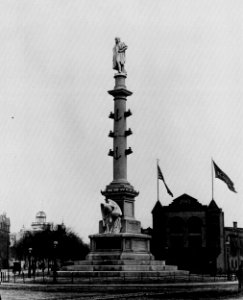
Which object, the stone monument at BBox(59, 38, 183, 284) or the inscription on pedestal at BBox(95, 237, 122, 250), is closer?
the stone monument at BBox(59, 38, 183, 284)

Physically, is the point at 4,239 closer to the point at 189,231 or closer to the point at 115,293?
the point at 189,231

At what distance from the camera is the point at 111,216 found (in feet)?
133

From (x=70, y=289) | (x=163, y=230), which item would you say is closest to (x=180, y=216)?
(x=163, y=230)

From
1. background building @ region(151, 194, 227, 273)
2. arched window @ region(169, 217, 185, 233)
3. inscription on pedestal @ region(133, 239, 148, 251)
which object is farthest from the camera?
arched window @ region(169, 217, 185, 233)

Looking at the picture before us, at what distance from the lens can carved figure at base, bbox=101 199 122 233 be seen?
40.5 metres

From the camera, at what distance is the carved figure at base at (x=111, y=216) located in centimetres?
4053

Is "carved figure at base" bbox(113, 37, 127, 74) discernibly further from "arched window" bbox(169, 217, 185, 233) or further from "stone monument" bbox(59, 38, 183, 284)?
"arched window" bbox(169, 217, 185, 233)

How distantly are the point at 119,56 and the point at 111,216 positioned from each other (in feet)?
42.4

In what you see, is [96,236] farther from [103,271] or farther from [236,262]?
[236,262]

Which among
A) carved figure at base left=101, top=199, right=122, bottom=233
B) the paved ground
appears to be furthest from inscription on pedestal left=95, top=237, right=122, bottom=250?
the paved ground

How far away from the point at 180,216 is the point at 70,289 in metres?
66.8

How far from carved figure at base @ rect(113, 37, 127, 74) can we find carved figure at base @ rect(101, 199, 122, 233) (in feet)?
36.2

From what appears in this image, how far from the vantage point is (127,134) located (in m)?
43.2

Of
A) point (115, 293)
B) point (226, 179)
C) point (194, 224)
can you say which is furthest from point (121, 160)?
point (194, 224)
